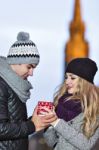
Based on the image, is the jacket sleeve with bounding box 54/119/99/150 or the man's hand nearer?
the man's hand

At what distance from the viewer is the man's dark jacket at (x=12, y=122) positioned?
2807 millimetres

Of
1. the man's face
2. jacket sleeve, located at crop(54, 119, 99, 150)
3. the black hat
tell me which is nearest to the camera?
the man's face

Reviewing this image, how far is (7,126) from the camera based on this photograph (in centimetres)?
281

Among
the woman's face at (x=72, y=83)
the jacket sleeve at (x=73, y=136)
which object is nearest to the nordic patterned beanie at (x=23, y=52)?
the woman's face at (x=72, y=83)

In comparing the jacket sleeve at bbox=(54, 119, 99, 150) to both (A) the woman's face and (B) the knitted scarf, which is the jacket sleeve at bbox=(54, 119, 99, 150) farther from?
(B) the knitted scarf

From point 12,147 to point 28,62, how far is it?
44cm

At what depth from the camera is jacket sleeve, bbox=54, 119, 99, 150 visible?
307cm

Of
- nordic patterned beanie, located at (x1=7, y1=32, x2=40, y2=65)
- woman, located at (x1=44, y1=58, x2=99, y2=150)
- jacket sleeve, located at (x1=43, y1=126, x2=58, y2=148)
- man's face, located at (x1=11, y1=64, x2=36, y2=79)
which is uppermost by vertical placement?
nordic patterned beanie, located at (x1=7, y1=32, x2=40, y2=65)

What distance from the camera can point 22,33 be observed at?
3027 millimetres

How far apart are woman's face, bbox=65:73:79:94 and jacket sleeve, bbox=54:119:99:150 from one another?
0.18 meters

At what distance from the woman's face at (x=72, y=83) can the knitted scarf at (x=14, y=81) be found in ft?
1.01

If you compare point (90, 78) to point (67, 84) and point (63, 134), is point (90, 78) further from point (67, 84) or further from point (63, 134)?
point (63, 134)

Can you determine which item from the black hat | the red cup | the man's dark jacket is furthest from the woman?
A: the man's dark jacket

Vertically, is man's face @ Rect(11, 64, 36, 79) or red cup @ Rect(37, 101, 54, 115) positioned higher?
man's face @ Rect(11, 64, 36, 79)
